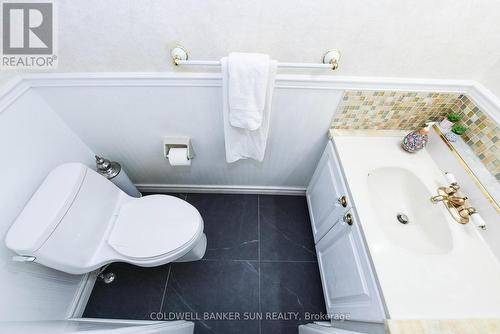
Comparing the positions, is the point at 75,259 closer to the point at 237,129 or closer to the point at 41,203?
the point at 41,203

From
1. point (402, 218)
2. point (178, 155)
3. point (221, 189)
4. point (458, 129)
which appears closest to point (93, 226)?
point (178, 155)

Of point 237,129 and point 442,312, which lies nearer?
point 442,312

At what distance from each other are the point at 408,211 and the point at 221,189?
3.91 ft

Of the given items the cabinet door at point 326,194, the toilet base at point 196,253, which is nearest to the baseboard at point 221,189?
the cabinet door at point 326,194

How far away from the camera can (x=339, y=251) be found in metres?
1.09

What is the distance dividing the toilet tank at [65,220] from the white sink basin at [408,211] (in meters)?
1.25

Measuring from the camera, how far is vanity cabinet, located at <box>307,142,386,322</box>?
32.6 inches

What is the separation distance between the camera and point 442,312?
688mm

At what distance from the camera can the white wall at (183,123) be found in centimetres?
105

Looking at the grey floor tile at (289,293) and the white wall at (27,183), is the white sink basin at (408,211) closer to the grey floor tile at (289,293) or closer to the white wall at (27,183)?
the grey floor tile at (289,293)

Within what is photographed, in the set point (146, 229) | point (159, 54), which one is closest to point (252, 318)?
point (146, 229)

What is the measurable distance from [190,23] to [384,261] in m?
1.10

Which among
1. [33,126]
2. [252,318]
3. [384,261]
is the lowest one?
[252,318]

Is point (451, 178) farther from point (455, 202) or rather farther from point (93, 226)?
point (93, 226)
